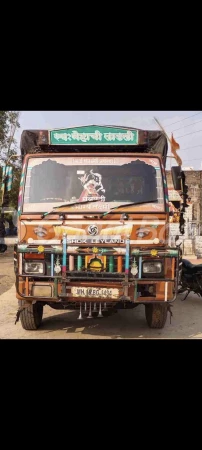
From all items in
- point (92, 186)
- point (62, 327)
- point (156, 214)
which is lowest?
point (62, 327)

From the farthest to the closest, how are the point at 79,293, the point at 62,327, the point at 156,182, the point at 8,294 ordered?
1. the point at 8,294
2. the point at 62,327
3. the point at 156,182
4. the point at 79,293

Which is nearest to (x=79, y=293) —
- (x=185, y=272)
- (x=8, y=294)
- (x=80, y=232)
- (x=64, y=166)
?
(x=80, y=232)

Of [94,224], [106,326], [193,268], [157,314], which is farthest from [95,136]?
[193,268]

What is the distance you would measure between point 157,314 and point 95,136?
2635 millimetres

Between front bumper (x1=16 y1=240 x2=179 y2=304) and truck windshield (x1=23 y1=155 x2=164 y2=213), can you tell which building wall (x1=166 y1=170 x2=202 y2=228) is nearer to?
truck windshield (x1=23 y1=155 x2=164 y2=213)

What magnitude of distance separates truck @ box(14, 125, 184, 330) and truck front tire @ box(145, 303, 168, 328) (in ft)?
2.09

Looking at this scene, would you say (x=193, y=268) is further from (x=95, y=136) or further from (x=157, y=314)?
(x=95, y=136)

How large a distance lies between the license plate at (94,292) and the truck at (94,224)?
0.01 meters

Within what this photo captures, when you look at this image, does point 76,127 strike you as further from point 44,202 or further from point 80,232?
point 80,232

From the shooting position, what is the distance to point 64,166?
17.1 feet

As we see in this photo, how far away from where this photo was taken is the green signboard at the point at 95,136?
5.22 m

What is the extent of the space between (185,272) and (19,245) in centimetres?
410

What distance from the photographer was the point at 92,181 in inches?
205

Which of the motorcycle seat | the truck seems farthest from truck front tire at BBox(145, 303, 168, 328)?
the motorcycle seat
